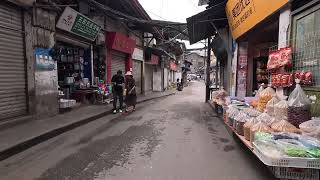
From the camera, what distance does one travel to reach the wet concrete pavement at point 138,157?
4.80 metres

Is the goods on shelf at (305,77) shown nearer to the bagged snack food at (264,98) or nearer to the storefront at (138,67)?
the bagged snack food at (264,98)

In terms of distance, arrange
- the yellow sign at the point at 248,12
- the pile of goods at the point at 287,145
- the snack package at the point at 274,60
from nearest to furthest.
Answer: the pile of goods at the point at 287,145 → the snack package at the point at 274,60 → the yellow sign at the point at 248,12

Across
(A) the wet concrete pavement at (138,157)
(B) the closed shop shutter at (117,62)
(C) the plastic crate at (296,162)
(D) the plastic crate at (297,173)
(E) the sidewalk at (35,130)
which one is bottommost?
(A) the wet concrete pavement at (138,157)

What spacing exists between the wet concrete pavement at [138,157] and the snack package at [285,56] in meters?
1.97

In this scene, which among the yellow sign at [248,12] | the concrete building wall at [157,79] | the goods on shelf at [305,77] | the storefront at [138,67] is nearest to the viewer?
the goods on shelf at [305,77]

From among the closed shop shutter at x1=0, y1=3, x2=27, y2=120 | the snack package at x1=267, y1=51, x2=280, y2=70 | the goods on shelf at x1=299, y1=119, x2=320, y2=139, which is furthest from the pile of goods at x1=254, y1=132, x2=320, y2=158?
the closed shop shutter at x1=0, y1=3, x2=27, y2=120

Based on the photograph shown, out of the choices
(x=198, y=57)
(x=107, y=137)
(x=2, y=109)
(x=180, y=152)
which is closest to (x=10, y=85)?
(x=2, y=109)

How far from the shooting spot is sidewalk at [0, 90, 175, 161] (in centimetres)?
622

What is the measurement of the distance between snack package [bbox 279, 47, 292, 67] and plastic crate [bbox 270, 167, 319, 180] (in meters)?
2.97

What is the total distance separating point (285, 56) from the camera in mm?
6273

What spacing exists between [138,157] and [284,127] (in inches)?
106

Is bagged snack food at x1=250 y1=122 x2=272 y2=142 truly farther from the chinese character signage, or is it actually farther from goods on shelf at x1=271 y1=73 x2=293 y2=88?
the chinese character signage

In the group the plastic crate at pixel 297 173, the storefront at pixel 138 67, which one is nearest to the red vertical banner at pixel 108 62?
the storefront at pixel 138 67

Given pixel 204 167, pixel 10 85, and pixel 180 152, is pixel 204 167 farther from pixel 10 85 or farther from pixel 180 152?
pixel 10 85
